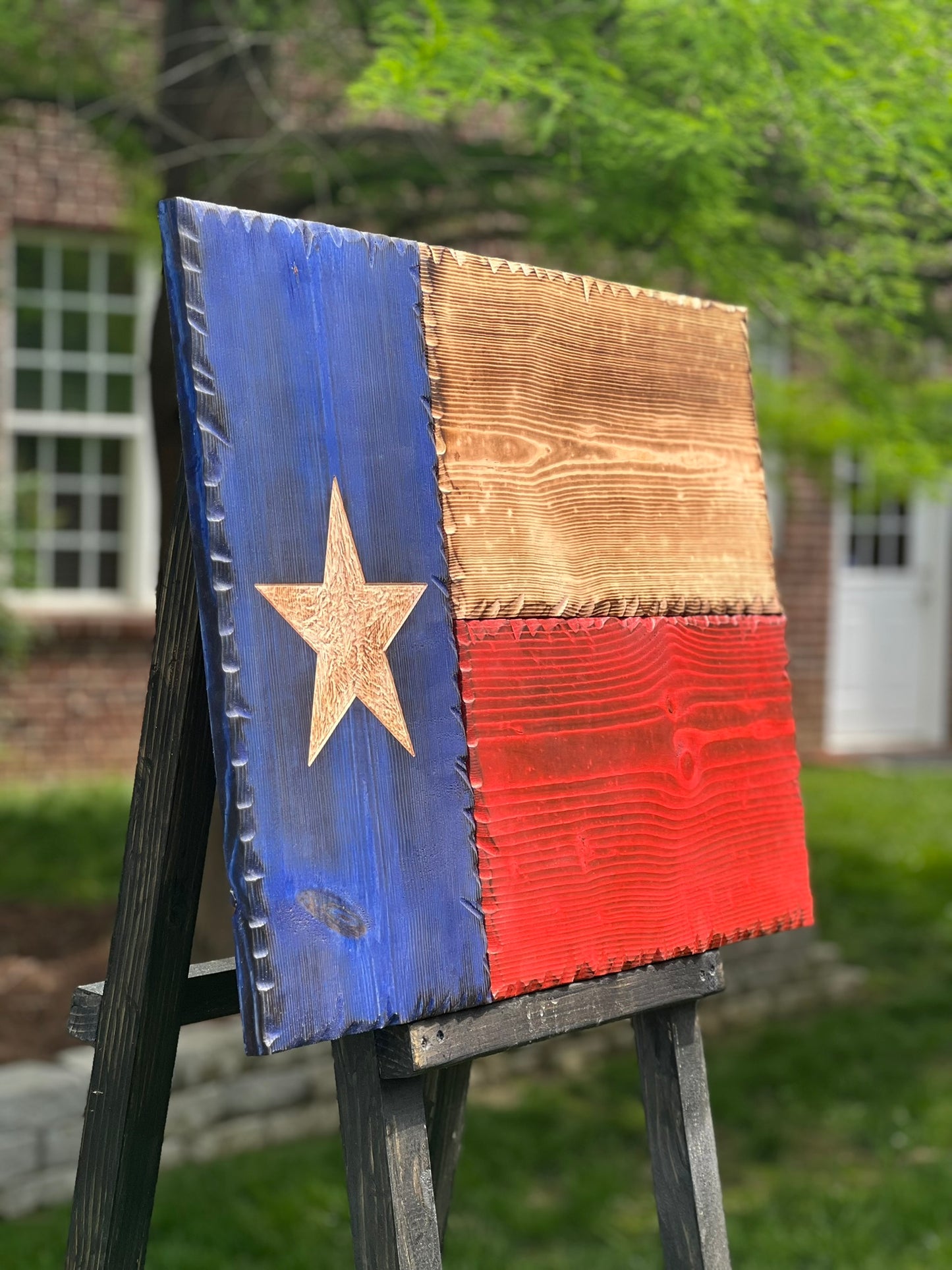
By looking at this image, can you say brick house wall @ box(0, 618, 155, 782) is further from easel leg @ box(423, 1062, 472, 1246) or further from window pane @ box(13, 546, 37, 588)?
easel leg @ box(423, 1062, 472, 1246)

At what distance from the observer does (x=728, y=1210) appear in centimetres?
378

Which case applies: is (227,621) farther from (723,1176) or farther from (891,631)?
(891,631)

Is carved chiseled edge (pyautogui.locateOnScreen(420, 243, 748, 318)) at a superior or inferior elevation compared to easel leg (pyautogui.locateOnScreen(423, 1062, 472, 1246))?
superior

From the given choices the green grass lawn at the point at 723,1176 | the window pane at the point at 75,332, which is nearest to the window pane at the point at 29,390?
the window pane at the point at 75,332

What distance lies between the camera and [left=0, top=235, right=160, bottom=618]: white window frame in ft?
27.8

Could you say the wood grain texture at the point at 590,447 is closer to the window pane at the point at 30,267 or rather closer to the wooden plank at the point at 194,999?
the wooden plank at the point at 194,999

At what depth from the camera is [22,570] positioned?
6.34 meters

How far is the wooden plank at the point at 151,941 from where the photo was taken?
5.99 feet

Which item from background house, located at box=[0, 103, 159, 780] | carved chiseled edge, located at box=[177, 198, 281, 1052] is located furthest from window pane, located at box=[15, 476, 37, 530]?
carved chiseled edge, located at box=[177, 198, 281, 1052]

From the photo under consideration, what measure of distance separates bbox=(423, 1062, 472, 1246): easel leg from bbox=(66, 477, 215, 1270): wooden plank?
0.51m

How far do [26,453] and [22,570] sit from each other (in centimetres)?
257

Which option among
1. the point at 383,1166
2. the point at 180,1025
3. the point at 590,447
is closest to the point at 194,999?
the point at 180,1025

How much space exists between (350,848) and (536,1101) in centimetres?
299

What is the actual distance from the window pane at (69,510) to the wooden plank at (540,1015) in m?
7.29
